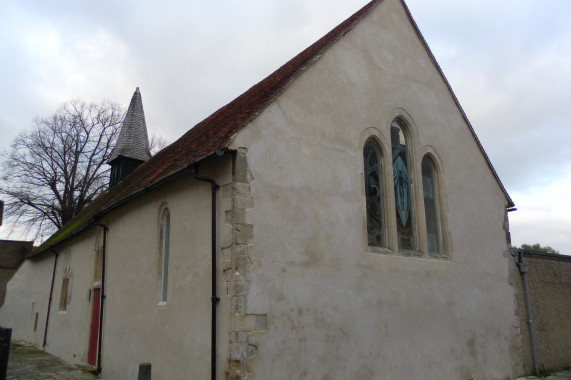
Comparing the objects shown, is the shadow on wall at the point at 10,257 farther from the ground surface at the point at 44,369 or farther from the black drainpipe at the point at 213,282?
the black drainpipe at the point at 213,282

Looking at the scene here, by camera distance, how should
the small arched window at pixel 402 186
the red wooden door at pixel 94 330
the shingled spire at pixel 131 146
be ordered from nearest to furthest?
1. the small arched window at pixel 402 186
2. the red wooden door at pixel 94 330
3. the shingled spire at pixel 131 146

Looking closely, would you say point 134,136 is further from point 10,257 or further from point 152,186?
point 10,257

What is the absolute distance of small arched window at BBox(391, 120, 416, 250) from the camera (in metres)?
9.52

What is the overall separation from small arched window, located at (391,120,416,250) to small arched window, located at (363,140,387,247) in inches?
20.7

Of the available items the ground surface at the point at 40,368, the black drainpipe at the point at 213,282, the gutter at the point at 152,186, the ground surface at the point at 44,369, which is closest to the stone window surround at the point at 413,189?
the black drainpipe at the point at 213,282

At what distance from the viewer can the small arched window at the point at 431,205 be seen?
33.3ft

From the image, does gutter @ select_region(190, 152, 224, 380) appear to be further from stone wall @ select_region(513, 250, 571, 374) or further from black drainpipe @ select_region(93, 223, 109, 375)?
stone wall @ select_region(513, 250, 571, 374)

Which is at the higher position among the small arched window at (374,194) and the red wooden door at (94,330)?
the small arched window at (374,194)

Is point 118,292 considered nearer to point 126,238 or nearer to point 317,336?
point 126,238

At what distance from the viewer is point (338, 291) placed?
7605 mm

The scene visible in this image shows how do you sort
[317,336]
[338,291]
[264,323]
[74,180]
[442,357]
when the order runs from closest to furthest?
[264,323], [317,336], [338,291], [442,357], [74,180]

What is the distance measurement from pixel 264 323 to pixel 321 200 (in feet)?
7.87

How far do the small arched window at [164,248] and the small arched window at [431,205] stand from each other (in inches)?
223

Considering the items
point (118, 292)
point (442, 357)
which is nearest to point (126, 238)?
point (118, 292)
